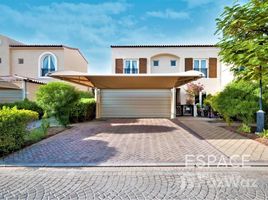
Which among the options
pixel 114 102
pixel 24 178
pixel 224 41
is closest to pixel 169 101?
pixel 114 102

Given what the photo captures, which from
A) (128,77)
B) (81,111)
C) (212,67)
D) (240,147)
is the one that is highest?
(212,67)

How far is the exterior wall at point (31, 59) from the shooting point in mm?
21750

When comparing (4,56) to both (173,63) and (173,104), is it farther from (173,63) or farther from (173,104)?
(173,104)

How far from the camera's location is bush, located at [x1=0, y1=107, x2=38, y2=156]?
6.14 metres

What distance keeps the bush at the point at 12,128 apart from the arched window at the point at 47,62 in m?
15.9

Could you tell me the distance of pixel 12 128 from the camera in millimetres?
6449

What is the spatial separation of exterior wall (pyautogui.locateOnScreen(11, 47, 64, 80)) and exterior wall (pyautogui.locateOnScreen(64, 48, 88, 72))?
472 millimetres

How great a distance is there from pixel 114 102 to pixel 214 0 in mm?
9900

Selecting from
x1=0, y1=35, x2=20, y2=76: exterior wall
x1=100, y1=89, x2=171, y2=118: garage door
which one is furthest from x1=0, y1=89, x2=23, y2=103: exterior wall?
x1=0, y1=35, x2=20, y2=76: exterior wall

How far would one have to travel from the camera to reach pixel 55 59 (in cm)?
2178

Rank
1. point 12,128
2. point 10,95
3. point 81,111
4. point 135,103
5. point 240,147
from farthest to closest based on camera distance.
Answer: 1. point 135,103
2. point 10,95
3. point 81,111
4. point 240,147
5. point 12,128

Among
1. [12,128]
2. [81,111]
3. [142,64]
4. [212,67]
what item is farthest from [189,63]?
[12,128]

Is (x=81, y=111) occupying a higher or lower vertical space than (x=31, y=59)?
lower

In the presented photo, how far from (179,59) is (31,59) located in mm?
14330
